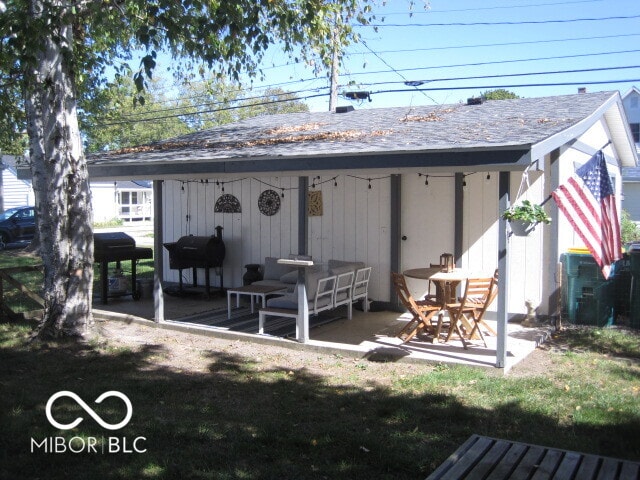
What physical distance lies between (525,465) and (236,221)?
8.79 meters

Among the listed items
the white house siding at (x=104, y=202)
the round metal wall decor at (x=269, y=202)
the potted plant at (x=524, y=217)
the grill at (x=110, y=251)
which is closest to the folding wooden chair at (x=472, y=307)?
the potted plant at (x=524, y=217)

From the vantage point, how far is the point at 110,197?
126 ft

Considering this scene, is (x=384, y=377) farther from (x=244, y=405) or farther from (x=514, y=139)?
(x=514, y=139)

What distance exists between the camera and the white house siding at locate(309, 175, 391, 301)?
32.8 ft

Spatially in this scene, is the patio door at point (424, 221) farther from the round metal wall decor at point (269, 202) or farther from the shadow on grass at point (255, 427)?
the shadow on grass at point (255, 427)

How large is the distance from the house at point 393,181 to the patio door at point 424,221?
0.02 meters

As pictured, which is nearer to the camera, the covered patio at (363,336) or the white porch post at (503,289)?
the white porch post at (503,289)

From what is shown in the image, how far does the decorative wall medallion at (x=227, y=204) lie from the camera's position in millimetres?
11617

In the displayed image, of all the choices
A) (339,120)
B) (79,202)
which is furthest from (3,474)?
(339,120)

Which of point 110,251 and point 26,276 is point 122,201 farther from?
point 110,251

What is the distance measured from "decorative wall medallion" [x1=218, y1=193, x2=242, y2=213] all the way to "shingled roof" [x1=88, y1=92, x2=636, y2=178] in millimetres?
1170

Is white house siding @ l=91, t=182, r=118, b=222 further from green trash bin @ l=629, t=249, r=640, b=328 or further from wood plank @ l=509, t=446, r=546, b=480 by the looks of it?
wood plank @ l=509, t=446, r=546, b=480

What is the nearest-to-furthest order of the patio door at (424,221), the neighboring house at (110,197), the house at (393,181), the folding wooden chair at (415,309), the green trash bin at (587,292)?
the house at (393,181)
the folding wooden chair at (415,309)
the green trash bin at (587,292)
the patio door at (424,221)
the neighboring house at (110,197)

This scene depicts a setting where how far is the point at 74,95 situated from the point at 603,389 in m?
6.77
